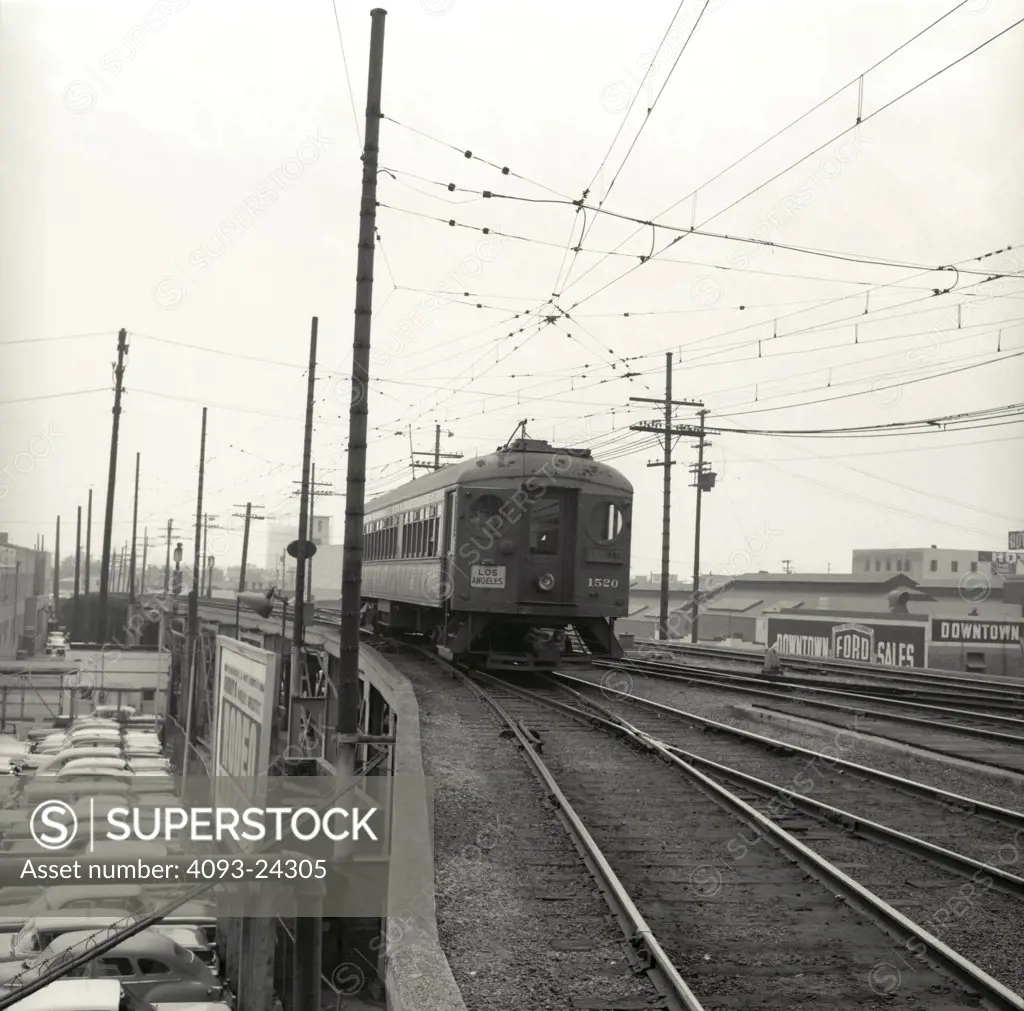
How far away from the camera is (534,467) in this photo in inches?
635

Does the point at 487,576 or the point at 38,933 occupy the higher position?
the point at 487,576

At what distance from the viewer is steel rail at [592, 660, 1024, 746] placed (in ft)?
41.6

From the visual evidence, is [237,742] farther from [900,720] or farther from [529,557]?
[900,720]

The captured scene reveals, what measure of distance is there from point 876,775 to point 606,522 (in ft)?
23.3

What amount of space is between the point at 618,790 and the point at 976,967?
451cm

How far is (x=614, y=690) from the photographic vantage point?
16312 millimetres

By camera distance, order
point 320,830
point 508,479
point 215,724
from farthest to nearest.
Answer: point 508,479 → point 215,724 → point 320,830

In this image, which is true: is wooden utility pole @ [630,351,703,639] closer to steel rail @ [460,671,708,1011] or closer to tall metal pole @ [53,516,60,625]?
steel rail @ [460,671,708,1011]

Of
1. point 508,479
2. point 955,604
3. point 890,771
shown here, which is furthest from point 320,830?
point 955,604

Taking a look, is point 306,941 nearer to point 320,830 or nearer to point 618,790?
point 320,830

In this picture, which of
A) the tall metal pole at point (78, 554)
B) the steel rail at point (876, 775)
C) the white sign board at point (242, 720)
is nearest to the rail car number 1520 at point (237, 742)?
the white sign board at point (242, 720)

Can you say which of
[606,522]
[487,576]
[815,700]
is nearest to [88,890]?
[487,576]

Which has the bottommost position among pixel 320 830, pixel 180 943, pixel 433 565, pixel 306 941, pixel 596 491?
pixel 180 943

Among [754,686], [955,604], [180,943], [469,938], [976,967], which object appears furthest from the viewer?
[955,604]
